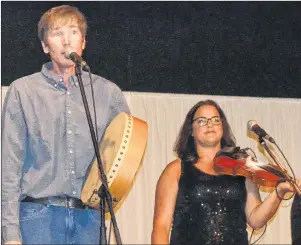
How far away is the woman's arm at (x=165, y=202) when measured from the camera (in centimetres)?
355

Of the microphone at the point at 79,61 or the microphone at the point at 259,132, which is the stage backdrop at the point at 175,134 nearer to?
the microphone at the point at 259,132

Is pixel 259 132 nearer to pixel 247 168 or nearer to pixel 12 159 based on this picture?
pixel 247 168

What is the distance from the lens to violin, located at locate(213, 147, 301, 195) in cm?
337

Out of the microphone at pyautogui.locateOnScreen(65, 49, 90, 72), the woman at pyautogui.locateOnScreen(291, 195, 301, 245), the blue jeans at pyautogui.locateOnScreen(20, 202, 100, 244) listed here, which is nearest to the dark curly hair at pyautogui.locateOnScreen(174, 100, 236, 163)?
the woman at pyautogui.locateOnScreen(291, 195, 301, 245)

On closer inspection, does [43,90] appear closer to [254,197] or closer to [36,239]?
[36,239]

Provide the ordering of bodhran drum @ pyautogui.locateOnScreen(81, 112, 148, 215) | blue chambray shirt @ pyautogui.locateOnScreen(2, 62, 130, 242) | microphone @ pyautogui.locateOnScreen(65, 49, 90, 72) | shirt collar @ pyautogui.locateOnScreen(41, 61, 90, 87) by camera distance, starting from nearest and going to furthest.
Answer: microphone @ pyautogui.locateOnScreen(65, 49, 90, 72)
bodhran drum @ pyautogui.locateOnScreen(81, 112, 148, 215)
blue chambray shirt @ pyautogui.locateOnScreen(2, 62, 130, 242)
shirt collar @ pyautogui.locateOnScreen(41, 61, 90, 87)

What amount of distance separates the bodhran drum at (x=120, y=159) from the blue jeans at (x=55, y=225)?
0.32ft

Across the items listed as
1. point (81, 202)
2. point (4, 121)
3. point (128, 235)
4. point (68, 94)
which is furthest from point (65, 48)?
point (128, 235)

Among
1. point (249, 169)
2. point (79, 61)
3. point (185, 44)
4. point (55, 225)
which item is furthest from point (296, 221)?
point (79, 61)

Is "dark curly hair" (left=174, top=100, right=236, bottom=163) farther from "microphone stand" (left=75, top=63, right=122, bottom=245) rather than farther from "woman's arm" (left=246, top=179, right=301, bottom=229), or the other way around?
"microphone stand" (left=75, top=63, right=122, bottom=245)

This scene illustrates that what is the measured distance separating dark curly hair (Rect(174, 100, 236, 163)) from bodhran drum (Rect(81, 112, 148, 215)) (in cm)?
76

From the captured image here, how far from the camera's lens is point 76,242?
116 inches

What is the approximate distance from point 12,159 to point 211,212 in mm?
1068

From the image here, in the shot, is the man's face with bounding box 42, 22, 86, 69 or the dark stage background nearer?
the man's face with bounding box 42, 22, 86, 69
